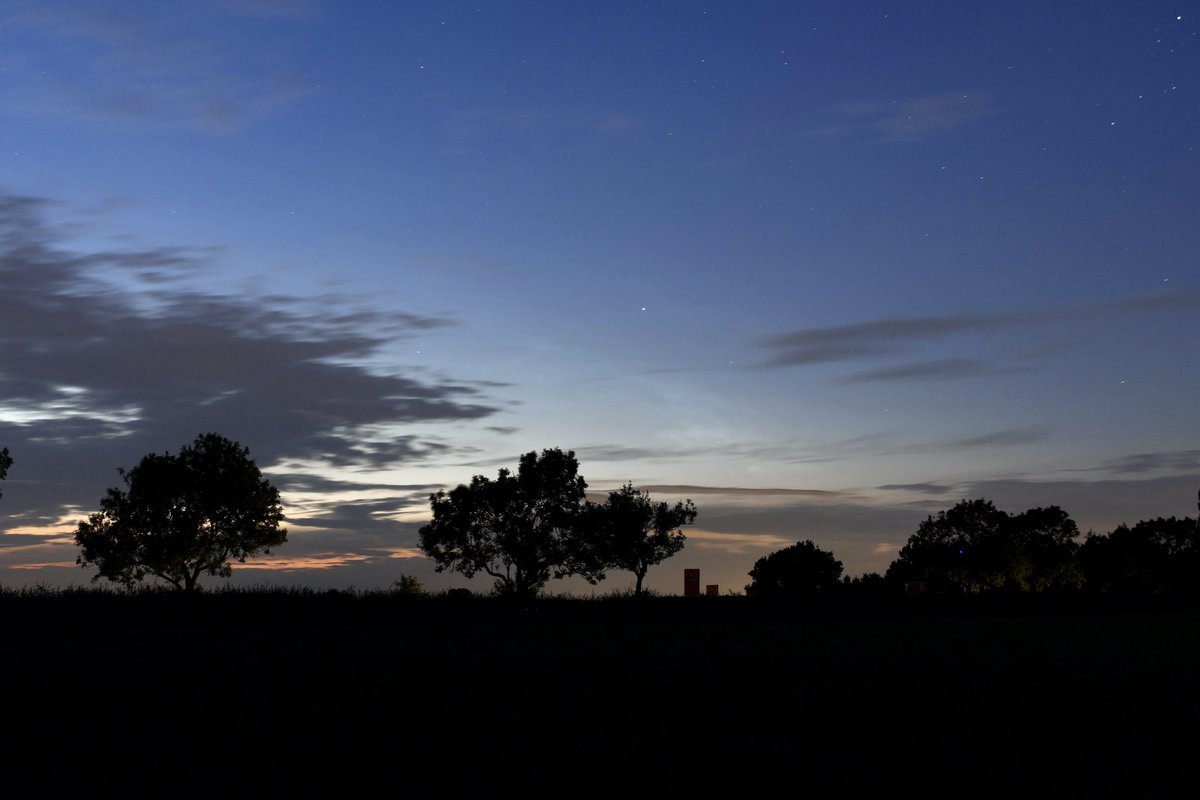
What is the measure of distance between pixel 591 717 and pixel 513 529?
91385 millimetres

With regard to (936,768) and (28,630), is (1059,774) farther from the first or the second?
(28,630)

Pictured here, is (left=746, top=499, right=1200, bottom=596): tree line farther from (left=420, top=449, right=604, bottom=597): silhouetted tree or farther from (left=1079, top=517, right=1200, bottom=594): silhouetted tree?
(left=420, top=449, right=604, bottom=597): silhouetted tree

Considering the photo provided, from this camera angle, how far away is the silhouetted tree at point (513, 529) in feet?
Result: 341

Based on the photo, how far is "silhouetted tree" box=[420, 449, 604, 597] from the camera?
104062mm

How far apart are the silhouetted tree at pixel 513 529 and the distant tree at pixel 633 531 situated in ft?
5.06

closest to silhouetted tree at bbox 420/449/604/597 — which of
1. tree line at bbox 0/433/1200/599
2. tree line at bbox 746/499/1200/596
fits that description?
tree line at bbox 0/433/1200/599

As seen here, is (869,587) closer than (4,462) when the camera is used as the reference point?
No

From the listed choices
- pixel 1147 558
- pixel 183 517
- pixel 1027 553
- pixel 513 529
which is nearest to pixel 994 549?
pixel 1027 553

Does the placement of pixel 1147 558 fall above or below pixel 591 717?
above

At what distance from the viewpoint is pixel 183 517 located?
9338cm

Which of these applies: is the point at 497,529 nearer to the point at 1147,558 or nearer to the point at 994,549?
the point at 994,549

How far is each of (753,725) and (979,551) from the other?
12656 cm

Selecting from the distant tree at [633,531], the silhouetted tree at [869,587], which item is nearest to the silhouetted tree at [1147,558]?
the silhouetted tree at [869,587]

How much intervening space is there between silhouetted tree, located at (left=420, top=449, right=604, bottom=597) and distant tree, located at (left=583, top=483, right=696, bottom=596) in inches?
60.7
